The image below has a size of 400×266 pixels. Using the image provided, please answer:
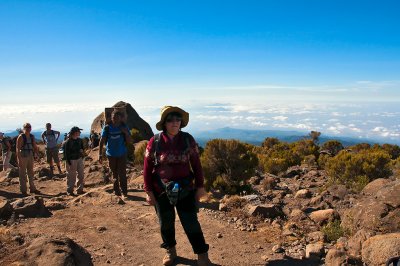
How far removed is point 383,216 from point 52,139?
1339cm

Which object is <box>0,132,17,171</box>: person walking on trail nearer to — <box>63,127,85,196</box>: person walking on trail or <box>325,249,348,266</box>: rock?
<box>63,127,85,196</box>: person walking on trail

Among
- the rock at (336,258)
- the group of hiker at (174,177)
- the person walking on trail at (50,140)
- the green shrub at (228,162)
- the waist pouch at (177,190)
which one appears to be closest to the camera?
the waist pouch at (177,190)

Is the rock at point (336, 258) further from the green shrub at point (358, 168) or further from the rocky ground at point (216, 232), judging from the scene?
the green shrub at point (358, 168)

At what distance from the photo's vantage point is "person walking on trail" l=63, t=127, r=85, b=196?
10.2m

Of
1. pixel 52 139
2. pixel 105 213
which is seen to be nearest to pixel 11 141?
pixel 52 139

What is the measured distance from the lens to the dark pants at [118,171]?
8.88m

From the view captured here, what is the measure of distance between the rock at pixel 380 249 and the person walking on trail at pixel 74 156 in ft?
28.0

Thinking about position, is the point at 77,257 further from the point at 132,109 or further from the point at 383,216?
the point at 132,109

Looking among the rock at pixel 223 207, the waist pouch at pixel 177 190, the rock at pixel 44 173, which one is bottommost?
the rock at pixel 44 173

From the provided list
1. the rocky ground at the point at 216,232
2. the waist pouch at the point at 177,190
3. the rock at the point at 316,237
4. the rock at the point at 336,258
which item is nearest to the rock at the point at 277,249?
the rocky ground at the point at 216,232

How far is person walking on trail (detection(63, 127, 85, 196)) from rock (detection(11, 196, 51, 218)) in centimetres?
241

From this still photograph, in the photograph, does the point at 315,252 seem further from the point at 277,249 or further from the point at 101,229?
the point at 101,229

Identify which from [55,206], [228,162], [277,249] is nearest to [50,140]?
[55,206]

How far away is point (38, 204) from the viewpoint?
7.85 m
